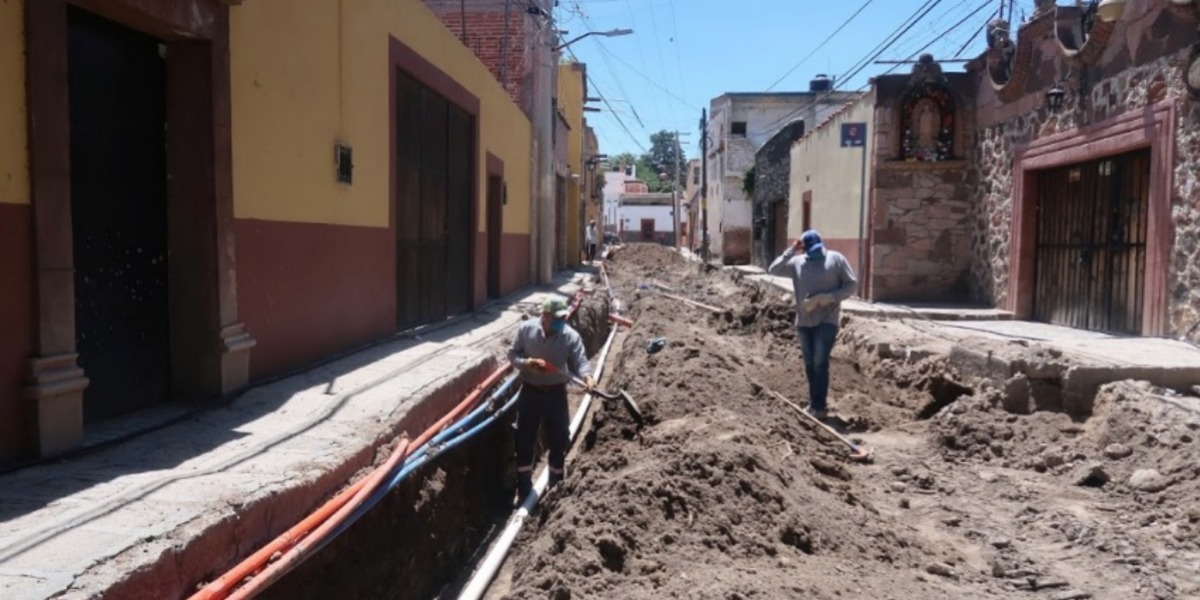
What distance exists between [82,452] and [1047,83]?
11151 mm

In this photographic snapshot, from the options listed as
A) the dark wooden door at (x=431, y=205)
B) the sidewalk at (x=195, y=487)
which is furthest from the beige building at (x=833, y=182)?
the sidewalk at (x=195, y=487)

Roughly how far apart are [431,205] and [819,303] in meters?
4.95

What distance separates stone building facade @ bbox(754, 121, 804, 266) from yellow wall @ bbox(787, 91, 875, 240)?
256cm

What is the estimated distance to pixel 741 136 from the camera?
128 ft

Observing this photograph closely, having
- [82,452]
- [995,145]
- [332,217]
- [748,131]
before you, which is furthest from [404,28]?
[748,131]

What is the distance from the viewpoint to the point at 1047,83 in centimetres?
1093

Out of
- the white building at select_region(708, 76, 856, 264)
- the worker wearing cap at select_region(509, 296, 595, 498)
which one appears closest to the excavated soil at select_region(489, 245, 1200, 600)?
the worker wearing cap at select_region(509, 296, 595, 498)

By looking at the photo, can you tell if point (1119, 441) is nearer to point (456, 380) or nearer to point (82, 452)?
point (456, 380)

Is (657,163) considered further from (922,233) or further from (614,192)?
(922,233)

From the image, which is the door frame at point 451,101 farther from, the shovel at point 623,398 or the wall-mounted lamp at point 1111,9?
the wall-mounted lamp at point 1111,9

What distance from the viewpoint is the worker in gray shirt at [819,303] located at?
8.12 m

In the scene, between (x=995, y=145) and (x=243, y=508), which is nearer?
(x=243, y=508)

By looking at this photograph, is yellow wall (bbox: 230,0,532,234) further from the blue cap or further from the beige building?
the beige building

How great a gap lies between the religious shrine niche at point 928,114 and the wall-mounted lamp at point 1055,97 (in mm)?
2901
